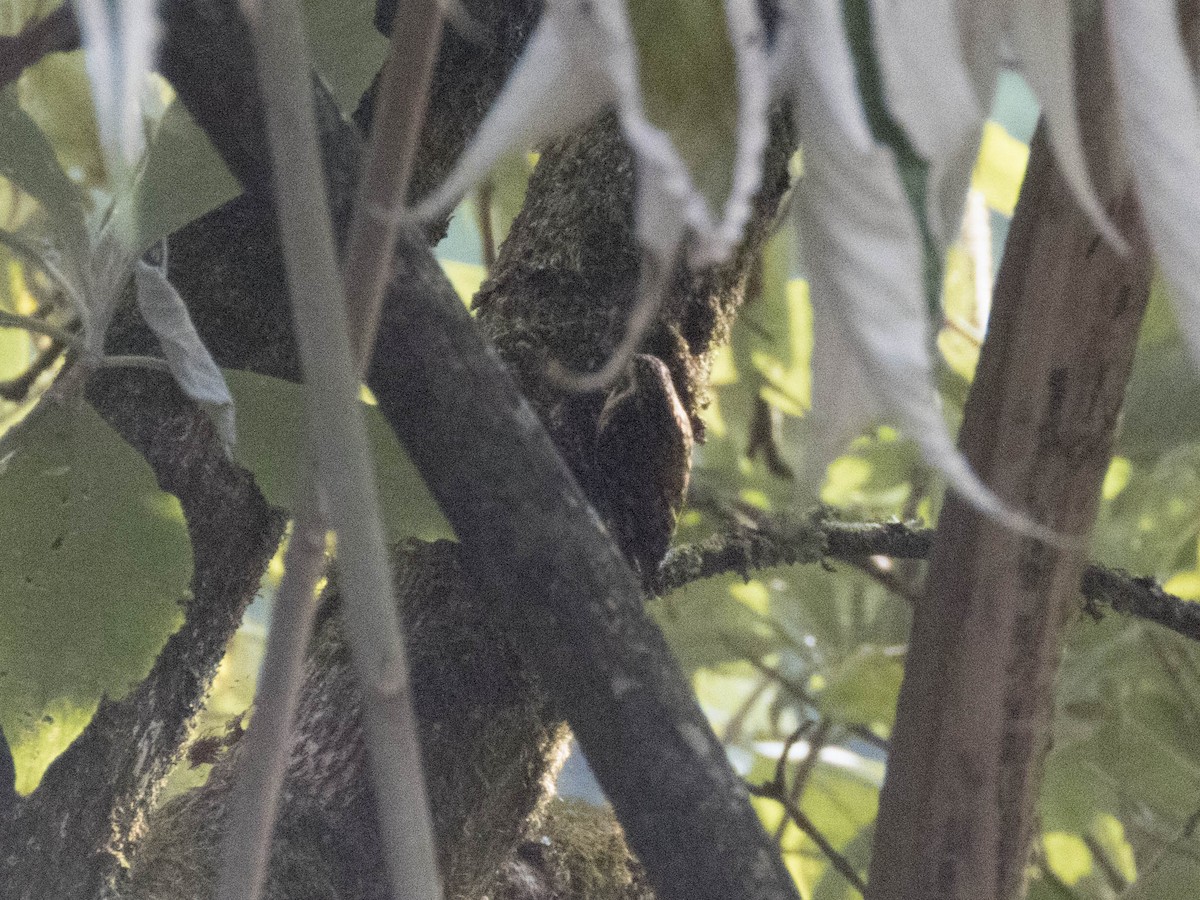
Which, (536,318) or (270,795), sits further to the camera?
(536,318)

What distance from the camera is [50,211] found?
13.1 inches

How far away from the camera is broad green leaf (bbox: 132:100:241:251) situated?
323 millimetres

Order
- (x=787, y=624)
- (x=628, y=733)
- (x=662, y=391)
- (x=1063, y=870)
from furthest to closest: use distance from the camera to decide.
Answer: (x=787, y=624), (x=1063, y=870), (x=662, y=391), (x=628, y=733)

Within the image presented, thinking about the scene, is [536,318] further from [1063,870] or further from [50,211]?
[1063,870]

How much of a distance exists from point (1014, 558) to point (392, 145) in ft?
0.70

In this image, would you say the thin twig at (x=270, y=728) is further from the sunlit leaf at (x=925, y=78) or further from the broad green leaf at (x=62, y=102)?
the broad green leaf at (x=62, y=102)

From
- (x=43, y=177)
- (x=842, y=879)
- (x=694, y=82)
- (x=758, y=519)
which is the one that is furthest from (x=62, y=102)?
(x=842, y=879)

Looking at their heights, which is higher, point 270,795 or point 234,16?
point 234,16

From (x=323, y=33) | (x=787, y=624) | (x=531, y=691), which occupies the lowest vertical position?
(x=531, y=691)

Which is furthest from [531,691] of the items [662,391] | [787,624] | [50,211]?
[787,624]

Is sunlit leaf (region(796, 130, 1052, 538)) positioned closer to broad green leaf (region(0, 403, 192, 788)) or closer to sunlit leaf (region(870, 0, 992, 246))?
sunlit leaf (region(870, 0, 992, 246))

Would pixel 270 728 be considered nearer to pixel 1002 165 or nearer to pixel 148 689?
pixel 148 689

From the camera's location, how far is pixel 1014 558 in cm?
32

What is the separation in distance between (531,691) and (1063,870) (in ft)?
2.28
